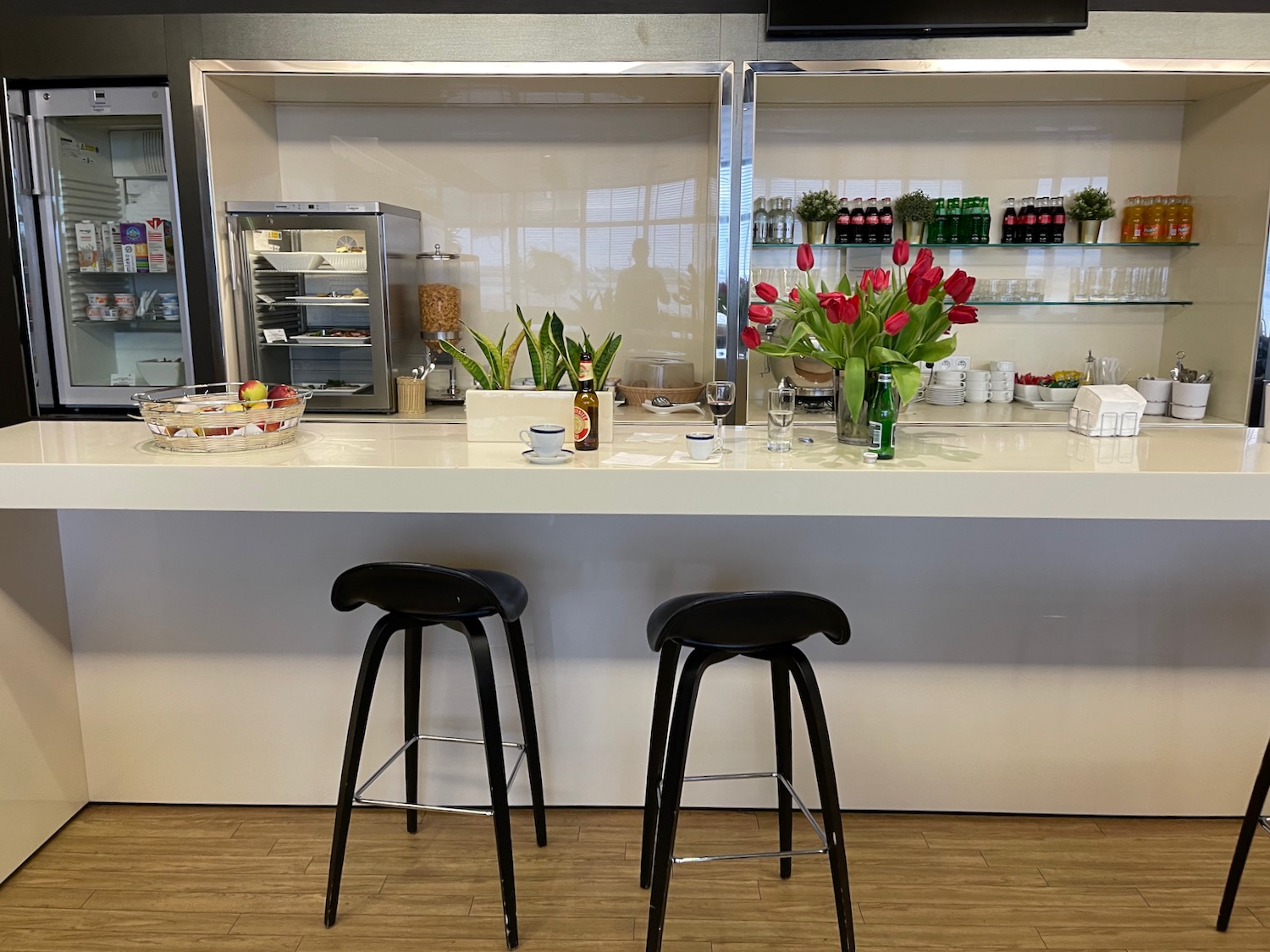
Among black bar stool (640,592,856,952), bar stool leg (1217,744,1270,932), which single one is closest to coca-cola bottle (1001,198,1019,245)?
bar stool leg (1217,744,1270,932)

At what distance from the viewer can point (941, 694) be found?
234cm

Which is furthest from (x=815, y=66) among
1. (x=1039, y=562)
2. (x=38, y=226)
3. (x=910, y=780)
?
(x=38, y=226)

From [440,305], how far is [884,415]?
223cm

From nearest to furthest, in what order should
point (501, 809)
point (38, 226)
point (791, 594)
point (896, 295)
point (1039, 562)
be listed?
point (791, 594)
point (501, 809)
point (896, 295)
point (1039, 562)
point (38, 226)

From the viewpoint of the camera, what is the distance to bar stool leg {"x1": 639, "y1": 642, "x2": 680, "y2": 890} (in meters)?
1.90

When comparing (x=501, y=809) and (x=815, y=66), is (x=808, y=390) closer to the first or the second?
(x=815, y=66)

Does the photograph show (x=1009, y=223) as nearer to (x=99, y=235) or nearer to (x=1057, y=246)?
(x=1057, y=246)

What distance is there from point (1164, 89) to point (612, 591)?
115 inches

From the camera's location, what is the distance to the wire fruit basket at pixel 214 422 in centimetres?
201

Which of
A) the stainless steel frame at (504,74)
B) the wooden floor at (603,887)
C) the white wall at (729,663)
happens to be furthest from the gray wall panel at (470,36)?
the wooden floor at (603,887)

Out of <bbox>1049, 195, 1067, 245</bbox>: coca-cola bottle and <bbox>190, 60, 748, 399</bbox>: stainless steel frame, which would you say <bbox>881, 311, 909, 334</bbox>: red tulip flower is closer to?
<bbox>190, 60, 748, 399</bbox>: stainless steel frame

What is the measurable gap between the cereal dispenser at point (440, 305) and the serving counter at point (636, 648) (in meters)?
1.40

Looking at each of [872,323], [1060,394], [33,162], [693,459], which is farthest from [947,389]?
[33,162]

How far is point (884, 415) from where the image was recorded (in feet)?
6.57
